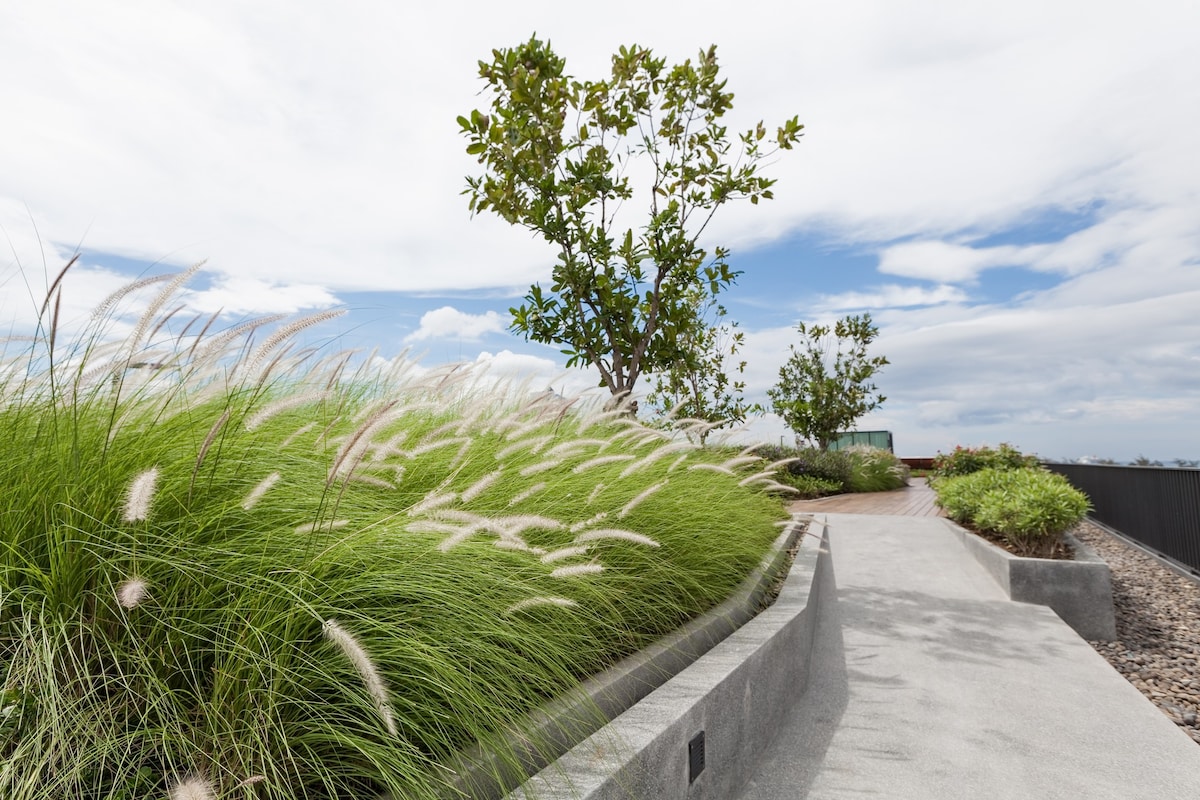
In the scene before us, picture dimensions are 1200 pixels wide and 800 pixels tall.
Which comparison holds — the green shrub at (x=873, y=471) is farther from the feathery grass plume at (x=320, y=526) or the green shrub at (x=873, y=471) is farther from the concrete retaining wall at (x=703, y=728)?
the feathery grass plume at (x=320, y=526)

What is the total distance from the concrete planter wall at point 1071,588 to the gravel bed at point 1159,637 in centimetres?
15

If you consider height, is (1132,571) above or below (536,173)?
below

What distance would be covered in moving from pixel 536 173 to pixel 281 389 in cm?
284

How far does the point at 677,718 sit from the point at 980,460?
36.4 ft

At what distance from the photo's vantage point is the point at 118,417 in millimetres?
1953

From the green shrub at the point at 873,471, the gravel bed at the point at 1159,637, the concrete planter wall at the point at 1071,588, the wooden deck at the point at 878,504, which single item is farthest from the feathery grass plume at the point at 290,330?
the green shrub at the point at 873,471

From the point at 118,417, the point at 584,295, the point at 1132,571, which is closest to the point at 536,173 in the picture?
the point at 584,295

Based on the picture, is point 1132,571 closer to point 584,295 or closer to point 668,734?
point 584,295

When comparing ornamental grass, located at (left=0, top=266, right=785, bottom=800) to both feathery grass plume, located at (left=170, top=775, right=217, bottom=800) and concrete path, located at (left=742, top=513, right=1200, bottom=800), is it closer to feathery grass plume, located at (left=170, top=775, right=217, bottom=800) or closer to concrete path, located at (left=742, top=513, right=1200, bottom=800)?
feathery grass plume, located at (left=170, top=775, right=217, bottom=800)

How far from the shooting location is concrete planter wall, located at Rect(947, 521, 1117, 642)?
5.05m

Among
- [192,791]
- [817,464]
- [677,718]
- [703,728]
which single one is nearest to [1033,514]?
[703,728]

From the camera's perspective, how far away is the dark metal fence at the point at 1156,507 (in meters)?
6.74

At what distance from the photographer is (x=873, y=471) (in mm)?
14062

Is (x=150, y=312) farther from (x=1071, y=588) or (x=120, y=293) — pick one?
(x=1071, y=588)
